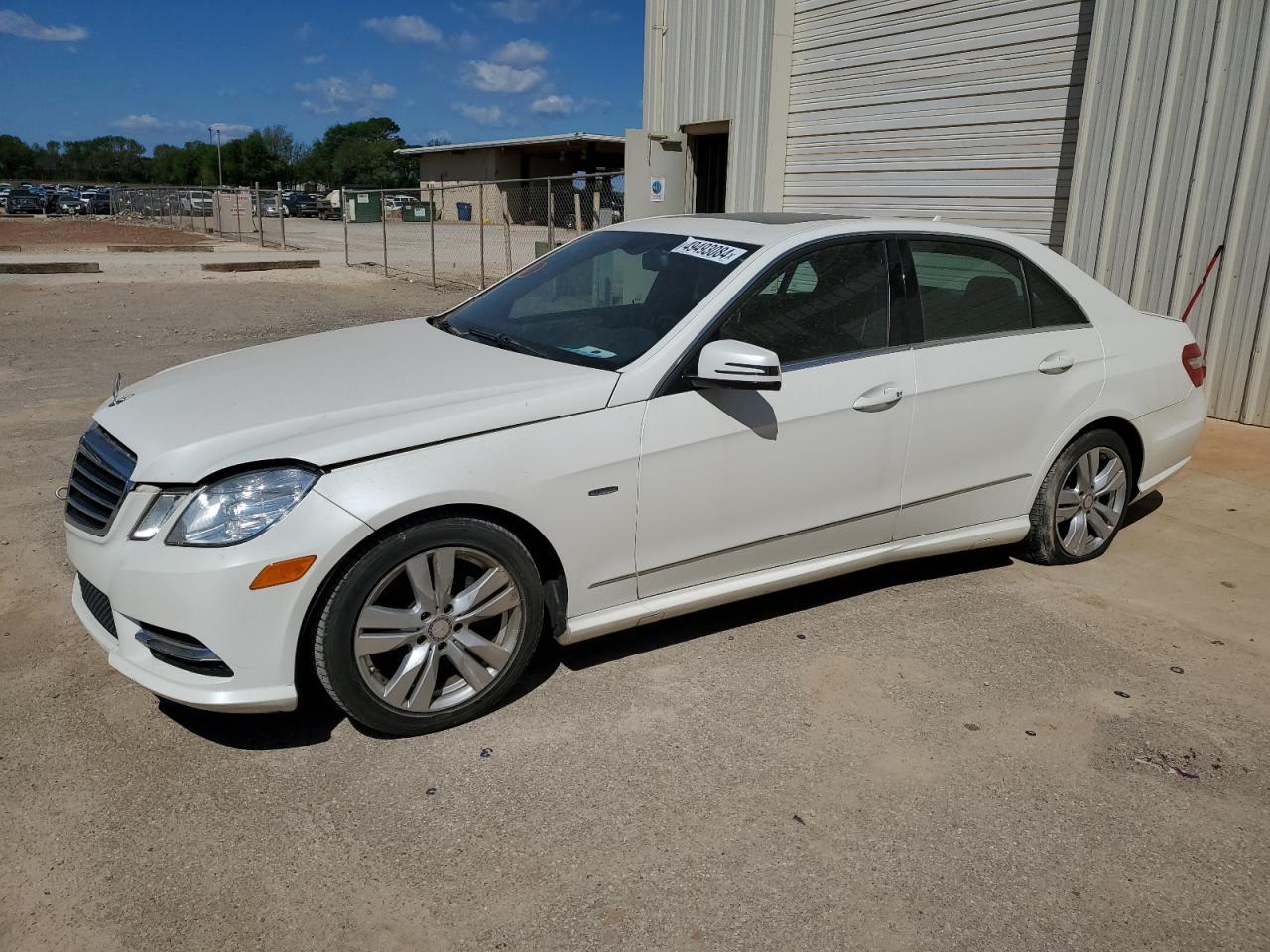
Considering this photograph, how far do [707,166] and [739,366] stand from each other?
10543 millimetres

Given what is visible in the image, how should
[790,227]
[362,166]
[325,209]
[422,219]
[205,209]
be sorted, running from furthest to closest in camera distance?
1. [362,166]
2. [325,209]
3. [422,219]
4. [205,209]
5. [790,227]

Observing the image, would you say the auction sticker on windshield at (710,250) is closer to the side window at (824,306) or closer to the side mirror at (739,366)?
the side window at (824,306)

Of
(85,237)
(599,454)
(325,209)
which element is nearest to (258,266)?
(85,237)

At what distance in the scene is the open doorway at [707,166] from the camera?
1313cm

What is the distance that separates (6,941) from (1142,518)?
5.53 metres

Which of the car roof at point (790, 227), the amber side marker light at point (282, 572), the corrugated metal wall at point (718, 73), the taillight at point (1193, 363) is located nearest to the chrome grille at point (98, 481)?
the amber side marker light at point (282, 572)

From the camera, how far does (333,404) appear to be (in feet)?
10.9

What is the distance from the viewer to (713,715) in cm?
352

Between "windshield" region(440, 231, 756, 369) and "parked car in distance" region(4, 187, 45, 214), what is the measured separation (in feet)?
201

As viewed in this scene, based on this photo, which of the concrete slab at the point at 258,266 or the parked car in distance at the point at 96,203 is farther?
the parked car in distance at the point at 96,203

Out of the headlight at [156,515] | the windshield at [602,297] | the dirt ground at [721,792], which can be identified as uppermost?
the windshield at [602,297]

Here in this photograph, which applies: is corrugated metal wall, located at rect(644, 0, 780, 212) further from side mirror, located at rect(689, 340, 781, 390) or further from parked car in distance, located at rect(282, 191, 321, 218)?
parked car in distance, located at rect(282, 191, 321, 218)

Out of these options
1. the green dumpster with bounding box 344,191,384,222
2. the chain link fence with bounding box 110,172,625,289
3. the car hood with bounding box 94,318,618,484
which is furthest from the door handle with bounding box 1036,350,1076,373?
the green dumpster with bounding box 344,191,384,222

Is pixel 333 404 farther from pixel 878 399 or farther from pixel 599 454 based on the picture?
pixel 878 399
